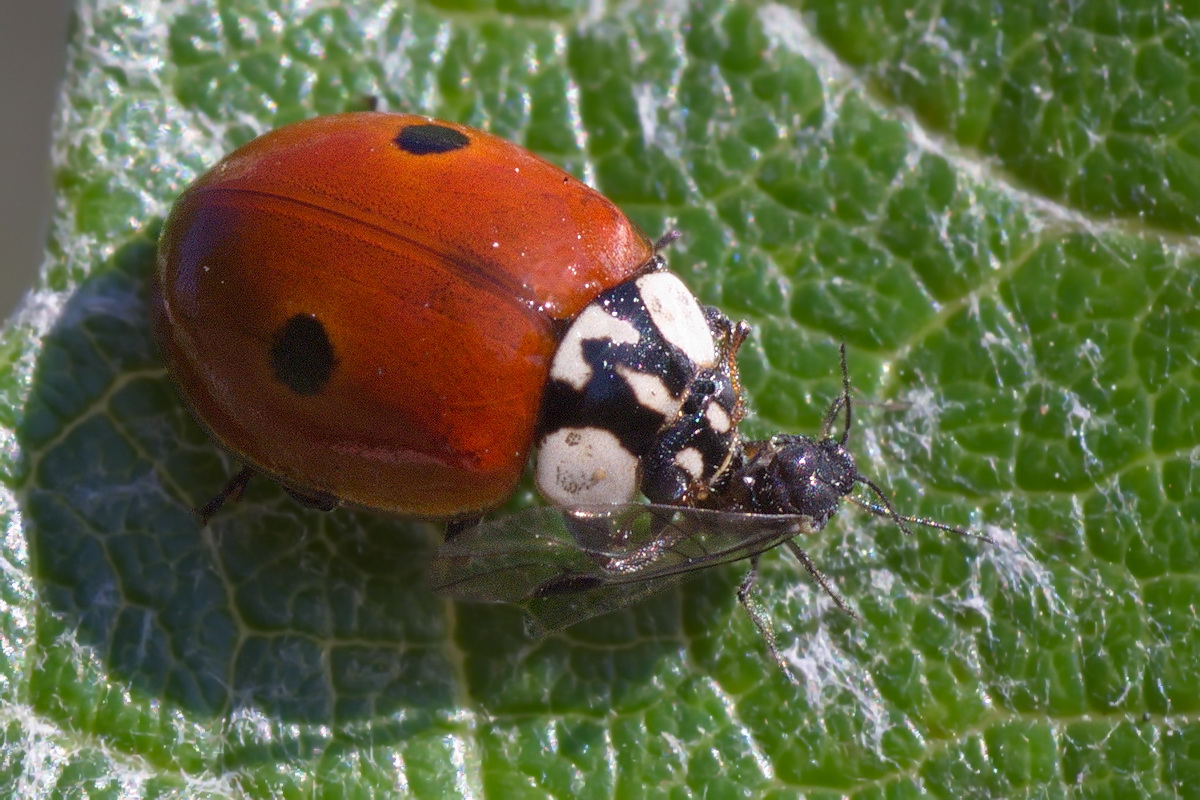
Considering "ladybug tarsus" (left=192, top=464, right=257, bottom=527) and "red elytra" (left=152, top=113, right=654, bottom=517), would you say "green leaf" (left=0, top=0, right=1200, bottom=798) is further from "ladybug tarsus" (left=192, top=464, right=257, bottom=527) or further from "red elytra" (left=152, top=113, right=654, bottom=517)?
"red elytra" (left=152, top=113, right=654, bottom=517)

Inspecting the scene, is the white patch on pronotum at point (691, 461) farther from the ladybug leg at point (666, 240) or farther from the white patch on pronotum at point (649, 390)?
the ladybug leg at point (666, 240)

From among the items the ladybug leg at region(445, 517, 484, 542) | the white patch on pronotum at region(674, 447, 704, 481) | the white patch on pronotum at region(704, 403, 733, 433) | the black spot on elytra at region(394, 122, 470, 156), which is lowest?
the ladybug leg at region(445, 517, 484, 542)

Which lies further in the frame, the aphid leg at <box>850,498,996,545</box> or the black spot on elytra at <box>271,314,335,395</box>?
the aphid leg at <box>850,498,996,545</box>

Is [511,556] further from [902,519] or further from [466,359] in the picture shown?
[902,519]

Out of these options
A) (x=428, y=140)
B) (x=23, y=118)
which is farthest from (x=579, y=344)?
(x=23, y=118)

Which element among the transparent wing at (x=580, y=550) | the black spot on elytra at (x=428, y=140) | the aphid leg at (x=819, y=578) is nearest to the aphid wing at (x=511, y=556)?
the transparent wing at (x=580, y=550)

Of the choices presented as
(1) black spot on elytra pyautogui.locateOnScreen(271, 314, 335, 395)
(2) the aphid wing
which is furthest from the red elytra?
(2) the aphid wing
